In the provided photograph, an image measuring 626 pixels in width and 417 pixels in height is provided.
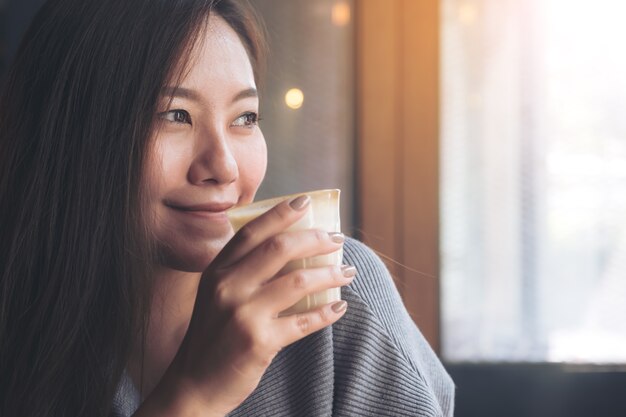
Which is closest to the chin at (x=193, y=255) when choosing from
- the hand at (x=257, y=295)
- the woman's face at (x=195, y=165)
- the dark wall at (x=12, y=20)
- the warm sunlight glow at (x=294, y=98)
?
the woman's face at (x=195, y=165)

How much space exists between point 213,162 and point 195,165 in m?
0.03

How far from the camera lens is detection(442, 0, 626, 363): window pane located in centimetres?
306

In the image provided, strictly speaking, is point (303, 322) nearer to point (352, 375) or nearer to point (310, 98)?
point (352, 375)

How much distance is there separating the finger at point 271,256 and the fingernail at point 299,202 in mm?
27

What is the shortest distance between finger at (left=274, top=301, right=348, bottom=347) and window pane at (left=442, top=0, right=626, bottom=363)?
7.82 ft

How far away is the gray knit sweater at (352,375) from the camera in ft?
3.98

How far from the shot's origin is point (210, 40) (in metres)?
1.19

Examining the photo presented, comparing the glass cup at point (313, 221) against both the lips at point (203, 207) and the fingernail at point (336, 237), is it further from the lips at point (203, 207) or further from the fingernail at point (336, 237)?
the lips at point (203, 207)

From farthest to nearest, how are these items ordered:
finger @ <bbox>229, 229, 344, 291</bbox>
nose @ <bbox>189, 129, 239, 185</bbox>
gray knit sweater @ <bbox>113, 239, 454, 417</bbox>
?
gray knit sweater @ <bbox>113, 239, 454, 417</bbox> < nose @ <bbox>189, 129, 239, 185</bbox> < finger @ <bbox>229, 229, 344, 291</bbox>

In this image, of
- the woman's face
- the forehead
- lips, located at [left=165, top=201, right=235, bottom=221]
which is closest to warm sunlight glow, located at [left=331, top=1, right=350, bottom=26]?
the forehead

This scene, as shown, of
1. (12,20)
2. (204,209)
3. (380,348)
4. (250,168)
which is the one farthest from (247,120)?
(12,20)

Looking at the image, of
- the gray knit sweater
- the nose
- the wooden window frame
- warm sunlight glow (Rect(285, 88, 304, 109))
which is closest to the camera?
the nose

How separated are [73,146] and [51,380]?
378mm

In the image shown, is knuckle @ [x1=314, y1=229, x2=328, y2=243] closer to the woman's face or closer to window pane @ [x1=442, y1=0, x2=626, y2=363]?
the woman's face
